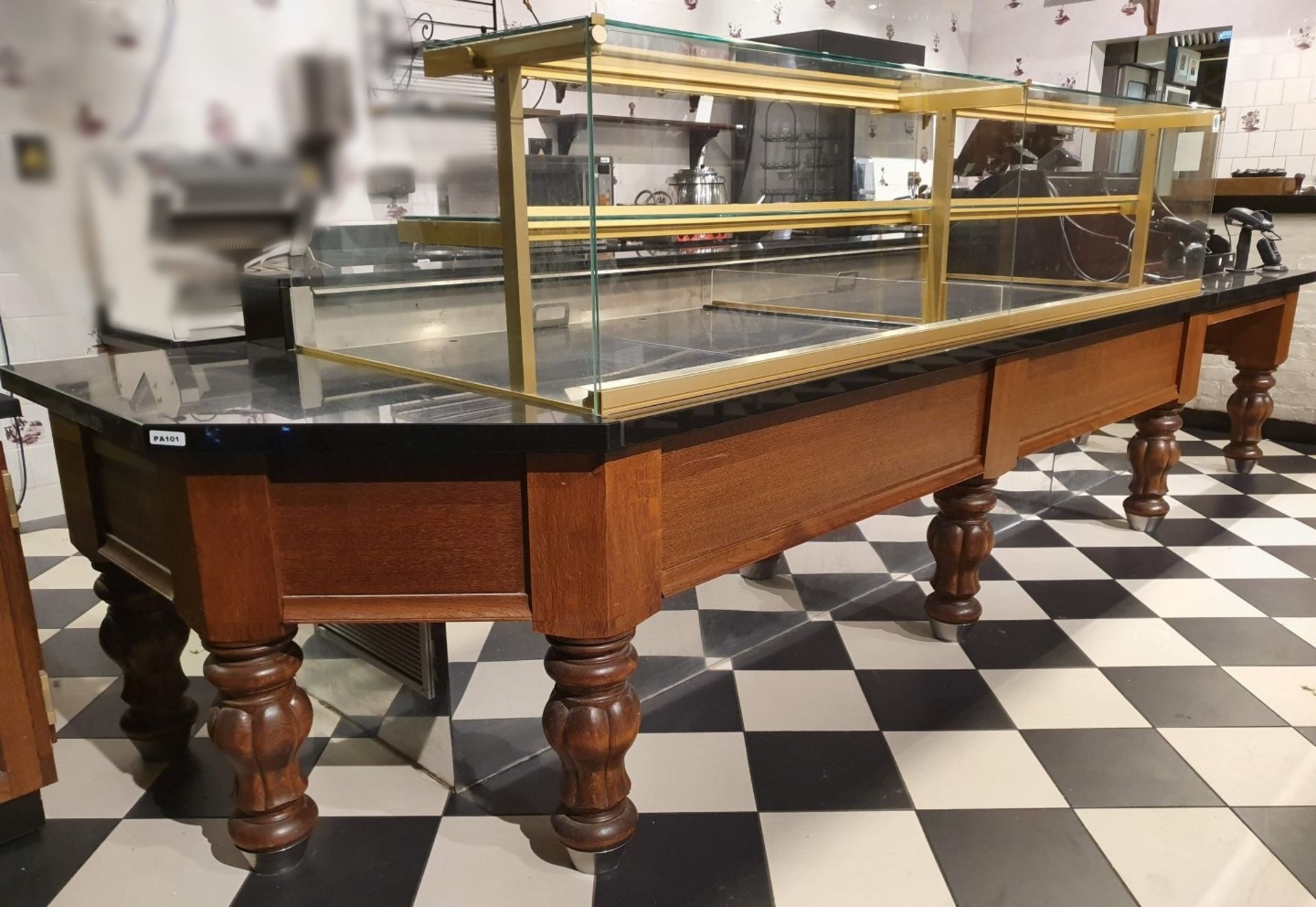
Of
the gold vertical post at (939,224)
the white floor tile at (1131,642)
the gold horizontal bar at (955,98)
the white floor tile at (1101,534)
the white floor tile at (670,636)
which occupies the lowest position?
the white floor tile at (1101,534)

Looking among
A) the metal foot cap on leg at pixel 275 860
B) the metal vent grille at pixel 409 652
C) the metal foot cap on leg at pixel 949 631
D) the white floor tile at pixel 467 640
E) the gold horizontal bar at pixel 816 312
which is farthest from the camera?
the metal foot cap on leg at pixel 949 631

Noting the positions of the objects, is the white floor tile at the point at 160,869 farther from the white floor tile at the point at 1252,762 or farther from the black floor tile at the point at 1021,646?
the white floor tile at the point at 1252,762

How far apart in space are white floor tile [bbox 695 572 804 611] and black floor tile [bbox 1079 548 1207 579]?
939mm

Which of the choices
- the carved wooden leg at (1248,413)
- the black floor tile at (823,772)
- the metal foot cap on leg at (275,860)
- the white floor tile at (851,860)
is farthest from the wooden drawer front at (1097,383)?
the metal foot cap on leg at (275,860)

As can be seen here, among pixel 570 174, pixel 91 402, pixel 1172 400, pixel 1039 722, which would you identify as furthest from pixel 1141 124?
pixel 91 402

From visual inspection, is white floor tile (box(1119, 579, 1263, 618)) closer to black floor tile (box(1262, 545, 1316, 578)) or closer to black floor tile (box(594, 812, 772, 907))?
black floor tile (box(1262, 545, 1316, 578))

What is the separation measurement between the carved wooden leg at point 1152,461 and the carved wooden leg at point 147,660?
8.55 ft

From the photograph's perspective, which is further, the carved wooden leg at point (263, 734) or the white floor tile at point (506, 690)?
the white floor tile at point (506, 690)

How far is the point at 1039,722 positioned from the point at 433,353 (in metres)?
1.33

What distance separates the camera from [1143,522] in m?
2.94

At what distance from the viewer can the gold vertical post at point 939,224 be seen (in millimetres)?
1725

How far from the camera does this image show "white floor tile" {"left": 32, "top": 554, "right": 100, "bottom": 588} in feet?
8.36

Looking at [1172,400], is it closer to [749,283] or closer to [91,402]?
[749,283]

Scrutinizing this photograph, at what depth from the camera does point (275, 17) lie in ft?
7.48
